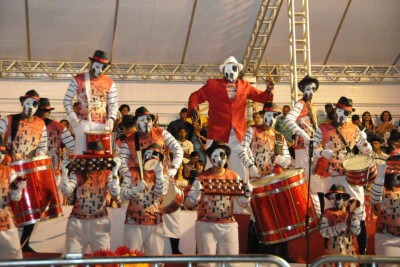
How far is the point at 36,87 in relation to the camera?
14992 millimetres

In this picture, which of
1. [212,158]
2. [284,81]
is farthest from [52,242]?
[284,81]

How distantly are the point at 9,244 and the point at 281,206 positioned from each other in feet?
8.91

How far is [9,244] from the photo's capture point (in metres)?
7.93

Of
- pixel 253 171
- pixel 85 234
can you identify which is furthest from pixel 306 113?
pixel 85 234

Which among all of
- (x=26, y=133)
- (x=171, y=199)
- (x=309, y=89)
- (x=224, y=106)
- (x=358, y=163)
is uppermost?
(x=309, y=89)

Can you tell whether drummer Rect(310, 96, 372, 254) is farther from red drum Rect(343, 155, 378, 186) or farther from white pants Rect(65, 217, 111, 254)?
white pants Rect(65, 217, 111, 254)

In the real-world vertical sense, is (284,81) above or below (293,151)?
above

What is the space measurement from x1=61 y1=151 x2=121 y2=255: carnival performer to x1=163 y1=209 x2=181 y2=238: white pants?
1.03 m

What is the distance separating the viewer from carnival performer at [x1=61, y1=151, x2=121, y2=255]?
27.0 feet

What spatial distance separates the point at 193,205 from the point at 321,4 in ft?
24.2

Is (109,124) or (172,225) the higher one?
(109,124)

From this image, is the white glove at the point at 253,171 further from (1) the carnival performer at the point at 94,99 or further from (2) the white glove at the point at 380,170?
(1) the carnival performer at the point at 94,99

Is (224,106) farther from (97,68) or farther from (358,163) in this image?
(358,163)

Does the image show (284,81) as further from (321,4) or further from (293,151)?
(293,151)
